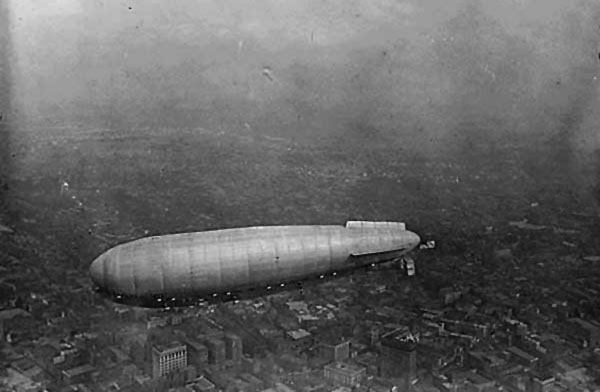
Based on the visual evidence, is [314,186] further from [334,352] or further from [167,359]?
[167,359]

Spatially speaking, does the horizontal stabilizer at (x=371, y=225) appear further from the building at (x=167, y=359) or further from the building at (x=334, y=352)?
the building at (x=167, y=359)

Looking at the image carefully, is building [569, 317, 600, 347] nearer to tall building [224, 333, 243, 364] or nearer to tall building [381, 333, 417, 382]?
tall building [381, 333, 417, 382]

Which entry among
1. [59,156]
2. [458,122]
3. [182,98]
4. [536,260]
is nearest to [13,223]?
[59,156]

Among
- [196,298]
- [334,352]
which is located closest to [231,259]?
[196,298]

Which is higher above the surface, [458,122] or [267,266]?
[458,122]

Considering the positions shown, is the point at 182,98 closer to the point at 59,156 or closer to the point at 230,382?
the point at 59,156

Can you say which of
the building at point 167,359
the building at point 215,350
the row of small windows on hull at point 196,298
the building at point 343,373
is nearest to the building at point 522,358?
the building at point 343,373

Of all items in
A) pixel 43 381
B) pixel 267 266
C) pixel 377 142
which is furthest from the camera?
pixel 377 142

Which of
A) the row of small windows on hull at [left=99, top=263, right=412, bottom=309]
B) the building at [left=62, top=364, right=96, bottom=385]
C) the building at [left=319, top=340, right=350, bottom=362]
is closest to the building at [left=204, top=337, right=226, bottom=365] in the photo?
the row of small windows on hull at [left=99, top=263, right=412, bottom=309]
